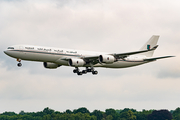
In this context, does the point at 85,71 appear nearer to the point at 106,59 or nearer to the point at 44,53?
the point at 106,59

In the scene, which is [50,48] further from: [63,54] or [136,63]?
[136,63]

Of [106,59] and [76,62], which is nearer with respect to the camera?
[76,62]

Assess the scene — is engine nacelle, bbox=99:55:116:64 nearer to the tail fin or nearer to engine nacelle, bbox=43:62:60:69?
engine nacelle, bbox=43:62:60:69

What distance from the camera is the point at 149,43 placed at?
327ft

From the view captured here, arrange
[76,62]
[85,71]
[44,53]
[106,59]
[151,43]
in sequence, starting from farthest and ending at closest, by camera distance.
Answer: [151,43] < [85,71] < [106,59] < [76,62] < [44,53]

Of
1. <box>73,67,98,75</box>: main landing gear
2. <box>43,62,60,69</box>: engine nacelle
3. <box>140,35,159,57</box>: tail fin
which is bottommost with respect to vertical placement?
<box>73,67,98,75</box>: main landing gear

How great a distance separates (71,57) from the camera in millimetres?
82875

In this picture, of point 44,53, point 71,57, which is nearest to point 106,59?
point 71,57

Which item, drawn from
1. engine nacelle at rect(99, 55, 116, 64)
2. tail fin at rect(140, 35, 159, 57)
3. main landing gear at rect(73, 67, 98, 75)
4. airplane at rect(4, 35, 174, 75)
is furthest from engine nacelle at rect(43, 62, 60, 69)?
tail fin at rect(140, 35, 159, 57)

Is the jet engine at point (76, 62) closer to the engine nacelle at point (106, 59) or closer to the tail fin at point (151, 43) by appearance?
the engine nacelle at point (106, 59)

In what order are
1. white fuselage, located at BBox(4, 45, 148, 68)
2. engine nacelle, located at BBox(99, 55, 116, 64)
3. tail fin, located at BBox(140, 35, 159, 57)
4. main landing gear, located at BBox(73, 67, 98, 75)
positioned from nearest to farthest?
white fuselage, located at BBox(4, 45, 148, 68), engine nacelle, located at BBox(99, 55, 116, 64), main landing gear, located at BBox(73, 67, 98, 75), tail fin, located at BBox(140, 35, 159, 57)

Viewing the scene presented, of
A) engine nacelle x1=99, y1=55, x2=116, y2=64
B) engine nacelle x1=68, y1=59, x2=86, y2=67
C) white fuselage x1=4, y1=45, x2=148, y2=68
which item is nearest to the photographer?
white fuselage x1=4, y1=45, x2=148, y2=68

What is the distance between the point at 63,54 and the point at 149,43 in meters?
28.7

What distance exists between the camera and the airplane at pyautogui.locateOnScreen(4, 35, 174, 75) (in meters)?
78.4
